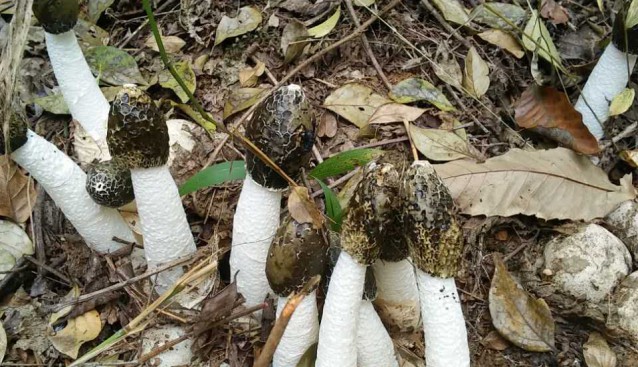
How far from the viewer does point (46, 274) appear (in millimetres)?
3826

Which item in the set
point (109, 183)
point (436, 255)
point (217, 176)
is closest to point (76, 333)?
point (109, 183)

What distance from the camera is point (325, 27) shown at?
452 centimetres

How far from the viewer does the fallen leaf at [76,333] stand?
343 centimetres

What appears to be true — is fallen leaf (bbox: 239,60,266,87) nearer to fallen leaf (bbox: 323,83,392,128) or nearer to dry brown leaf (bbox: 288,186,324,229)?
fallen leaf (bbox: 323,83,392,128)

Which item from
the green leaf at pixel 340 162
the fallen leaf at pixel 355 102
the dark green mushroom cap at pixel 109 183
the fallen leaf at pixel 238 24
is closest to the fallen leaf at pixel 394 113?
the fallen leaf at pixel 355 102

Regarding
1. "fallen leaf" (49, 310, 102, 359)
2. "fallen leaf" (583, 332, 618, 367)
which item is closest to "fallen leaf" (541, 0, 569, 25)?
"fallen leaf" (583, 332, 618, 367)

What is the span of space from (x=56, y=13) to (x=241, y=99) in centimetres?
130

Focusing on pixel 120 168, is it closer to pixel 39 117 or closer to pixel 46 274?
pixel 46 274

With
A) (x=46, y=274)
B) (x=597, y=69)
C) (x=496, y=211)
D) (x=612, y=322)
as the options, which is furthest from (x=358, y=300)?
(x=597, y=69)

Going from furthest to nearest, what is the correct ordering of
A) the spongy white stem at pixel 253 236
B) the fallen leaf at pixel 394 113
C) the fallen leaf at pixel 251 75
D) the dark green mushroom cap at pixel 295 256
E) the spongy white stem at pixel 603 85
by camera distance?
the fallen leaf at pixel 251 75, the spongy white stem at pixel 603 85, the fallen leaf at pixel 394 113, the spongy white stem at pixel 253 236, the dark green mushroom cap at pixel 295 256

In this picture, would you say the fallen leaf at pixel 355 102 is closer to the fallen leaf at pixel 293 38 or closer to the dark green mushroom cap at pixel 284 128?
the fallen leaf at pixel 293 38

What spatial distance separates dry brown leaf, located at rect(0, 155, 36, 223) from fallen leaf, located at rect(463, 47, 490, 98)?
2.95 m

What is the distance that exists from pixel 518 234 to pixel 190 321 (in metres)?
2.06

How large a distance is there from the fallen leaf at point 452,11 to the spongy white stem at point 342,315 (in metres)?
2.70
